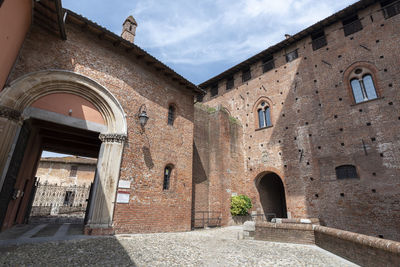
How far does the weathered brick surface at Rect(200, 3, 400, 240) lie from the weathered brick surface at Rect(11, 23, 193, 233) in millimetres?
6920

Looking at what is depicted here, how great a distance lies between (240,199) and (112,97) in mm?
9860

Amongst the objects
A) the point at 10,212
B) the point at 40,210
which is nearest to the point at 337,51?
the point at 10,212

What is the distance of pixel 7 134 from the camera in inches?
230

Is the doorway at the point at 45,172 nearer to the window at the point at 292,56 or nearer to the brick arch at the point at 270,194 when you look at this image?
the brick arch at the point at 270,194

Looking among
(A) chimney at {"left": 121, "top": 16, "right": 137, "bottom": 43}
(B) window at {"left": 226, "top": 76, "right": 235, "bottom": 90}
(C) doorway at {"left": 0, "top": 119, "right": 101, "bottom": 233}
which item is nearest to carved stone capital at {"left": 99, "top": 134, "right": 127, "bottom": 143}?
(C) doorway at {"left": 0, "top": 119, "right": 101, "bottom": 233}

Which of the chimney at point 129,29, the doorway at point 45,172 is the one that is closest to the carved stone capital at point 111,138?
the doorway at point 45,172

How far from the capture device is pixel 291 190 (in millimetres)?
13039

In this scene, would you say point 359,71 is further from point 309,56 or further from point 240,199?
point 240,199

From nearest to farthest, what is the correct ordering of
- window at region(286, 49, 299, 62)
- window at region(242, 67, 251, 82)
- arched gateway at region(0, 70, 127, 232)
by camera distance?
arched gateway at region(0, 70, 127, 232) → window at region(286, 49, 299, 62) → window at region(242, 67, 251, 82)

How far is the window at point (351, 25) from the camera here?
12.9m

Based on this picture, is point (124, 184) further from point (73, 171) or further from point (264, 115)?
point (73, 171)

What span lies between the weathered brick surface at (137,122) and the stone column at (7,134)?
3.85ft

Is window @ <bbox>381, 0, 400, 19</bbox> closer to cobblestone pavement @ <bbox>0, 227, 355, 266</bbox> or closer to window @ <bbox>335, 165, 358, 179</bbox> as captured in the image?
window @ <bbox>335, 165, 358, 179</bbox>

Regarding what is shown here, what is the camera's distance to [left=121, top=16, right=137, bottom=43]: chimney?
11508mm
